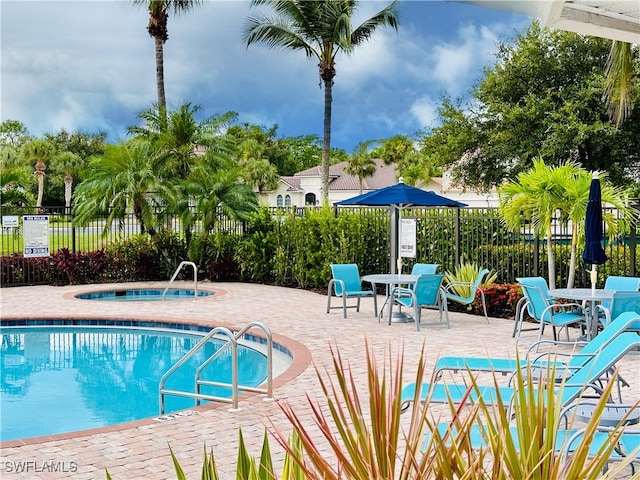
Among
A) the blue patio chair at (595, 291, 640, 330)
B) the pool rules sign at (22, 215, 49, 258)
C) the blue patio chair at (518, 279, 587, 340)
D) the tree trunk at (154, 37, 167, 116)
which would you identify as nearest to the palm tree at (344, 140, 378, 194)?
the tree trunk at (154, 37, 167, 116)

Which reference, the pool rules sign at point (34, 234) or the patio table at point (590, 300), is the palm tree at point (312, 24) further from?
the patio table at point (590, 300)

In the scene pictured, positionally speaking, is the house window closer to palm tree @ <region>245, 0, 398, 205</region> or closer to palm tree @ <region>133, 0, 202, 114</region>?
palm tree @ <region>245, 0, 398, 205</region>

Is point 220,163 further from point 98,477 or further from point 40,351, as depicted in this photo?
point 98,477

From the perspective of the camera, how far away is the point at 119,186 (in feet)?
59.3

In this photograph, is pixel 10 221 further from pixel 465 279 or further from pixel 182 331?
pixel 465 279

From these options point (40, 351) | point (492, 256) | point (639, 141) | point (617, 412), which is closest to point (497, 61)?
point (639, 141)

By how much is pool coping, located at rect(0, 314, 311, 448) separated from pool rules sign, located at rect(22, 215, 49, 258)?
4528mm

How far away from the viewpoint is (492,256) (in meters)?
14.1

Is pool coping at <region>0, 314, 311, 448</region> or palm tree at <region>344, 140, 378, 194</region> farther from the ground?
palm tree at <region>344, 140, 378, 194</region>

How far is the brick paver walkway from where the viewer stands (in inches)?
212

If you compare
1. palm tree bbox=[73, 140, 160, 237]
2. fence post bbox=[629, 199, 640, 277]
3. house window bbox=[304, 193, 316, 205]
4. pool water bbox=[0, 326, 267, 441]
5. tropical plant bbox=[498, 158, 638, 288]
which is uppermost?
house window bbox=[304, 193, 316, 205]

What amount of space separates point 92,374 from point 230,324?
2587 millimetres

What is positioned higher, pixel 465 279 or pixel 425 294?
pixel 465 279

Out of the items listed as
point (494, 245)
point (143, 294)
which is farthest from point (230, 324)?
point (143, 294)
